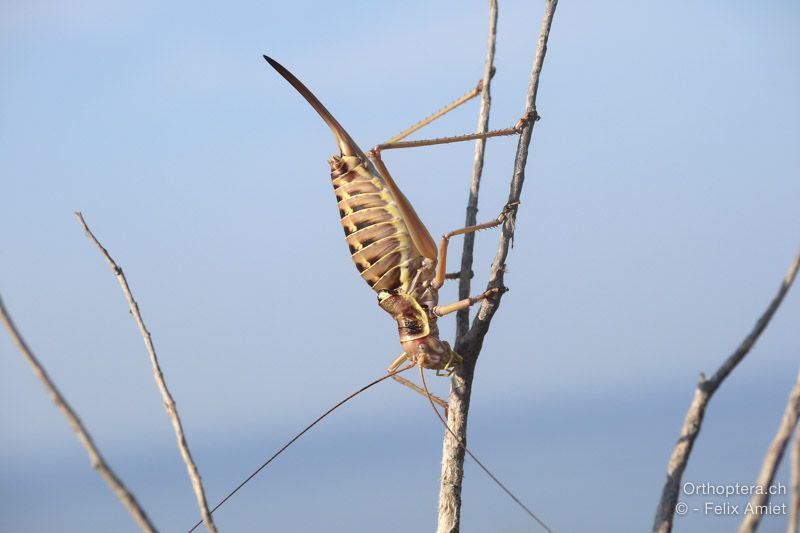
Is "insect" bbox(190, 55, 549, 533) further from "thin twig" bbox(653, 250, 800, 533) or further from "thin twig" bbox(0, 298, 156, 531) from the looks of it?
"thin twig" bbox(0, 298, 156, 531)

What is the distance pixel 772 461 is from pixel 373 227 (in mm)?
4428

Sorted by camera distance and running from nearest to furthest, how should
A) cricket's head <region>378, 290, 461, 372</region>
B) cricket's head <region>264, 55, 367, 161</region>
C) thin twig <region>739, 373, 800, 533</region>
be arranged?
thin twig <region>739, 373, 800, 533</region>
cricket's head <region>378, 290, 461, 372</region>
cricket's head <region>264, 55, 367, 161</region>

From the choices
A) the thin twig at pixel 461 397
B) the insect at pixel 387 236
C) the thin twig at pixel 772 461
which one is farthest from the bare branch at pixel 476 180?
the thin twig at pixel 772 461

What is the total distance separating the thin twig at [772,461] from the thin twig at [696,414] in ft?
1.10

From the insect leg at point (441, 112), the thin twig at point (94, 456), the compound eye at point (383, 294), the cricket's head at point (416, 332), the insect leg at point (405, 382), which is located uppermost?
the insect leg at point (441, 112)

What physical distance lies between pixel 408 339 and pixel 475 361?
1321mm

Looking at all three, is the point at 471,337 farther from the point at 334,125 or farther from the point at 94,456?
the point at 94,456

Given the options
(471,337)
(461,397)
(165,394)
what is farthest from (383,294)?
(165,394)

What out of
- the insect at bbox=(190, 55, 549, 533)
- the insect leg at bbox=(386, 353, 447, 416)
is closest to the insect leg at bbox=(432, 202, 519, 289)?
the insect at bbox=(190, 55, 549, 533)

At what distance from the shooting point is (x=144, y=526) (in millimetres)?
2193

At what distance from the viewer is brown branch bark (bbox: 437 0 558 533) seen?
454 centimetres

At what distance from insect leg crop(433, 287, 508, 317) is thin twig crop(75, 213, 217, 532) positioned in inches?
76.7

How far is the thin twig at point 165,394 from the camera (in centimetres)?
306

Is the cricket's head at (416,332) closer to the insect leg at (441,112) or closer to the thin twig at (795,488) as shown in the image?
the insect leg at (441,112)
